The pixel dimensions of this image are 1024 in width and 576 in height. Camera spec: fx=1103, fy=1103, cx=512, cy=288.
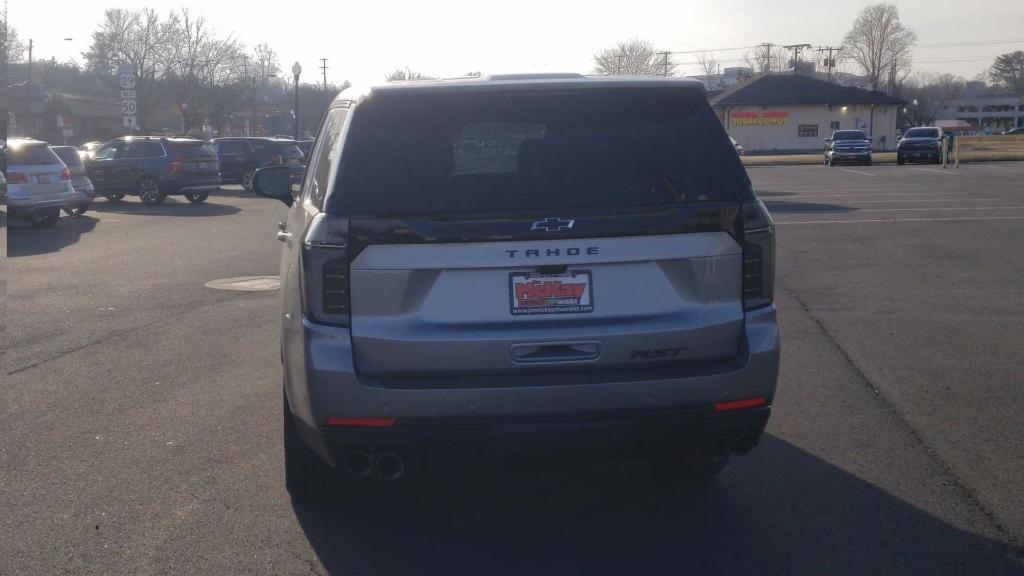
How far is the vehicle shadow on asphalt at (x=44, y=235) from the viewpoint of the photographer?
17.0 meters

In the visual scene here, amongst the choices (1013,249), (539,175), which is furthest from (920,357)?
(1013,249)

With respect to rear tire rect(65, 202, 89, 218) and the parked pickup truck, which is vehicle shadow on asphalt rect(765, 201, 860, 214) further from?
the parked pickup truck

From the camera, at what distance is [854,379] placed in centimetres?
767

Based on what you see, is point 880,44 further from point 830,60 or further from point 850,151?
point 850,151

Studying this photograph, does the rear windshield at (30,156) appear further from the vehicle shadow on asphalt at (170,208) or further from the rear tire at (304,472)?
the rear tire at (304,472)

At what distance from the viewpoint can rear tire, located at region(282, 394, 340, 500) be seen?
494 centimetres

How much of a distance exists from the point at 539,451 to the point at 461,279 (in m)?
0.72

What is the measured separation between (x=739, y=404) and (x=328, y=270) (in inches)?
65.7

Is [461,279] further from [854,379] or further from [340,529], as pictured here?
[854,379]

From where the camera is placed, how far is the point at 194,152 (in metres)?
27.0

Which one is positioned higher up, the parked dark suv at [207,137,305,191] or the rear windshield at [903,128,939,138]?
the rear windshield at [903,128,939,138]

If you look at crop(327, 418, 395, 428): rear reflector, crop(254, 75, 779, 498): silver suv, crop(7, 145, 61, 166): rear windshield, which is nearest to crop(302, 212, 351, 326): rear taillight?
crop(254, 75, 779, 498): silver suv

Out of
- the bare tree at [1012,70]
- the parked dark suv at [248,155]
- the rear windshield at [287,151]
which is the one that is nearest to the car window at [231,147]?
the parked dark suv at [248,155]

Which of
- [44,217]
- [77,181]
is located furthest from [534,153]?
[77,181]
